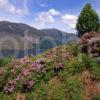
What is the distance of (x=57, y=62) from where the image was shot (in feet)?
46.4

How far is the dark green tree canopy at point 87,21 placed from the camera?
108 ft

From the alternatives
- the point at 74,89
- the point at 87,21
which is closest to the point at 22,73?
the point at 74,89

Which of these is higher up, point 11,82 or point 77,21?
point 77,21

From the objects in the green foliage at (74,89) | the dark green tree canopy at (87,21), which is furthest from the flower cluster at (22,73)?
the dark green tree canopy at (87,21)

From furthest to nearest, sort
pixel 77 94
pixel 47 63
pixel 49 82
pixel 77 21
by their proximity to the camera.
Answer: pixel 77 21, pixel 47 63, pixel 49 82, pixel 77 94

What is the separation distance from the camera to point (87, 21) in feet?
108

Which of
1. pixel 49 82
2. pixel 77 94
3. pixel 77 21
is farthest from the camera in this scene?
pixel 77 21

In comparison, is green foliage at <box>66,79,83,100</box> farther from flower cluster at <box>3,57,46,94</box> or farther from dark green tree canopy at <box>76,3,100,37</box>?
dark green tree canopy at <box>76,3,100,37</box>

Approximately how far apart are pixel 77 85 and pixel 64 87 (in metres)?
0.54

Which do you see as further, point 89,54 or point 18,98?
point 89,54

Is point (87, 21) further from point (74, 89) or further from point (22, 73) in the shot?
point (74, 89)

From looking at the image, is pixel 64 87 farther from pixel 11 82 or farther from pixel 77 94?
pixel 11 82

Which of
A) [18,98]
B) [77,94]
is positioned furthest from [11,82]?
[77,94]

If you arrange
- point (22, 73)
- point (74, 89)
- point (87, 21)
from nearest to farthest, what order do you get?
point (74, 89) → point (22, 73) → point (87, 21)
